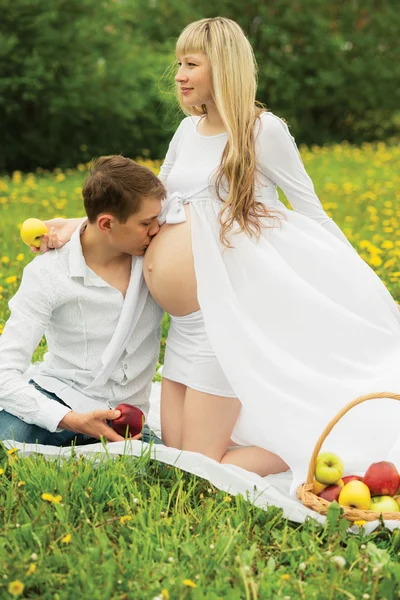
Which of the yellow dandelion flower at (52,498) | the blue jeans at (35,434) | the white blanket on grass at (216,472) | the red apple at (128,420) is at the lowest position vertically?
the blue jeans at (35,434)

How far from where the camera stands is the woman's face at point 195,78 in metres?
3.17

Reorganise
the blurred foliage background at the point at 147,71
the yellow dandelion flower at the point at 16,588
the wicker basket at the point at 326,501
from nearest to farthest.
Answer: the yellow dandelion flower at the point at 16,588 < the wicker basket at the point at 326,501 < the blurred foliage background at the point at 147,71

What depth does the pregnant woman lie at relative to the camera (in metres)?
3.14

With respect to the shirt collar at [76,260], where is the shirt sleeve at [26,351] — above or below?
below

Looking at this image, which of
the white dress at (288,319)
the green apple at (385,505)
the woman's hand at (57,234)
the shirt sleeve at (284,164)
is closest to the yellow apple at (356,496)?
the green apple at (385,505)

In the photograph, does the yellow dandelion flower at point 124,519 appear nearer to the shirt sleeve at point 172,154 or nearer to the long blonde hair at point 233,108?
the long blonde hair at point 233,108

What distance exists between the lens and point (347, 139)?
17938 millimetres

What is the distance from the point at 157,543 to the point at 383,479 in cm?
78

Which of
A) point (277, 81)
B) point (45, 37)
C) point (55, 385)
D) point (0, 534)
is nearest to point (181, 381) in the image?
point (55, 385)

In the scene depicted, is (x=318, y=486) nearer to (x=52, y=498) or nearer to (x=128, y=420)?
(x=128, y=420)

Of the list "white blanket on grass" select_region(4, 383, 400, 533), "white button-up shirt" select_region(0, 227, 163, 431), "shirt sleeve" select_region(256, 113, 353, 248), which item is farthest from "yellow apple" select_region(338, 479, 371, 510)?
"shirt sleeve" select_region(256, 113, 353, 248)

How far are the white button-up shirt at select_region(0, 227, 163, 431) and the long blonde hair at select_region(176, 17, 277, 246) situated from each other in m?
0.41

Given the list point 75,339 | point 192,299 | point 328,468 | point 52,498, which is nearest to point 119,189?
point 192,299

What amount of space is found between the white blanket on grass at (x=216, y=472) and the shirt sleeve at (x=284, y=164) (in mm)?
1020
